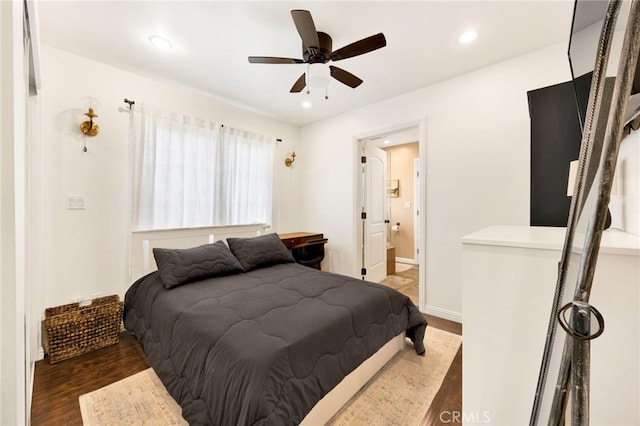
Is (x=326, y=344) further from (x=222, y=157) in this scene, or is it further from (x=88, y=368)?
(x=222, y=157)

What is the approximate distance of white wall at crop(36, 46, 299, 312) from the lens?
2.23 meters

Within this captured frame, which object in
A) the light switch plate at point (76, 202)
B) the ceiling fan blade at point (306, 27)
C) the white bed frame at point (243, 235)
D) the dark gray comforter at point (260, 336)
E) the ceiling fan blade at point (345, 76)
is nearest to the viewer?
the dark gray comforter at point (260, 336)

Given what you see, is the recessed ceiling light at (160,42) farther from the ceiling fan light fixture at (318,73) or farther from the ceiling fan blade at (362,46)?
the ceiling fan blade at (362,46)

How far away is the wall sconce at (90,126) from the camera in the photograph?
7.64 ft

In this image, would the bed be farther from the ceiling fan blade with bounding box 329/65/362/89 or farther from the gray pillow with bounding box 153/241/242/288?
the ceiling fan blade with bounding box 329/65/362/89

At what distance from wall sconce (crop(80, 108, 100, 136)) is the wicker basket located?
1.57 m

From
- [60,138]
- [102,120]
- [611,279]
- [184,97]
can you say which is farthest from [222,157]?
[611,279]

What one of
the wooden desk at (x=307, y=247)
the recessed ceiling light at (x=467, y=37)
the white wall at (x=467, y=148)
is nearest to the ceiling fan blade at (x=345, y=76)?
the recessed ceiling light at (x=467, y=37)

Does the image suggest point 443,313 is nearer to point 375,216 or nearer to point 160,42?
point 375,216

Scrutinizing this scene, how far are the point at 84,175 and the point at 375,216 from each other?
3.62 metres

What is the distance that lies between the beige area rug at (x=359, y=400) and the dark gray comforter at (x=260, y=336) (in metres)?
0.18

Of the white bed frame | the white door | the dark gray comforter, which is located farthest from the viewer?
the white door

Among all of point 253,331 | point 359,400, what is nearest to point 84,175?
point 253,331

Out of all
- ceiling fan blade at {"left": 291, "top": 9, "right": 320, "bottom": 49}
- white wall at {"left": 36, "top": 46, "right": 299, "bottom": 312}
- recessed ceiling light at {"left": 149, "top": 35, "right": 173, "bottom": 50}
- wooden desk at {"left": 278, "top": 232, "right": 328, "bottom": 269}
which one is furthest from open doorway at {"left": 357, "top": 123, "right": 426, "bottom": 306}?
white wall at {"left": 36, "top": 46, "right": 299, "bottom": 312}
